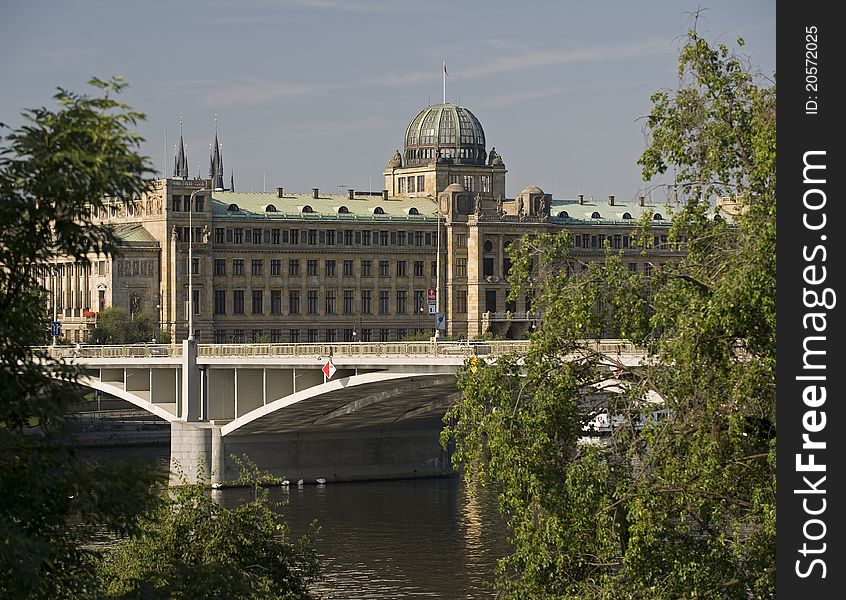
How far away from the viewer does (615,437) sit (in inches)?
1112

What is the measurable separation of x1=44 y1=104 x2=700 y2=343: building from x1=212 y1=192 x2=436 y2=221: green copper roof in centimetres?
15

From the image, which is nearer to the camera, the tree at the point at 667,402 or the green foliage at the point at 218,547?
the tree at the point at 667,402

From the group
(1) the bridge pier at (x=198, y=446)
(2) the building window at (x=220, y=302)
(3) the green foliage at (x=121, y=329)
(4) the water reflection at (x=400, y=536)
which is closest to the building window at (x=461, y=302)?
(2) the building window at (x=220, y=302)

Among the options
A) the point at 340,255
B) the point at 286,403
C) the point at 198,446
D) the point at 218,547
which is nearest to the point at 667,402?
the point at 218,547

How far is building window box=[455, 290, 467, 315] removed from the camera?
146500 mm

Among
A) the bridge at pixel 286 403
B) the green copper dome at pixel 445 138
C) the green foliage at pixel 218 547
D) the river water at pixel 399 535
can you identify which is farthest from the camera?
the green copper dome at pixel 445 138

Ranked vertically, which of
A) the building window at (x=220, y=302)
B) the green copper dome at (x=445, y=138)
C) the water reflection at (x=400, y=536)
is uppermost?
the green copper dome at (x=445, y=138)

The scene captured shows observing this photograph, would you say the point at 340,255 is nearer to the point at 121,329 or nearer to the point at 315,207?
the point at 315,207

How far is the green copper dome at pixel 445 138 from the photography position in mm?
156375

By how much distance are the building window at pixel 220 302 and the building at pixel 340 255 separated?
7cm

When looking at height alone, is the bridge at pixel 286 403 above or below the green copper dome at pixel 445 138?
below

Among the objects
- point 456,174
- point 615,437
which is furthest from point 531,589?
point 456,174

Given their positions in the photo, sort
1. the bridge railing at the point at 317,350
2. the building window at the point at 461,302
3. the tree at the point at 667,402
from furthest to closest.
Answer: the building window at the point at 461,302 < the bridge railing at the point at 317,350 < the tree at the point at 667,402

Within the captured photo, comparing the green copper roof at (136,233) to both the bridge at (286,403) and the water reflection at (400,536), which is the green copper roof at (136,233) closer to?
the bridge at (286,403)
